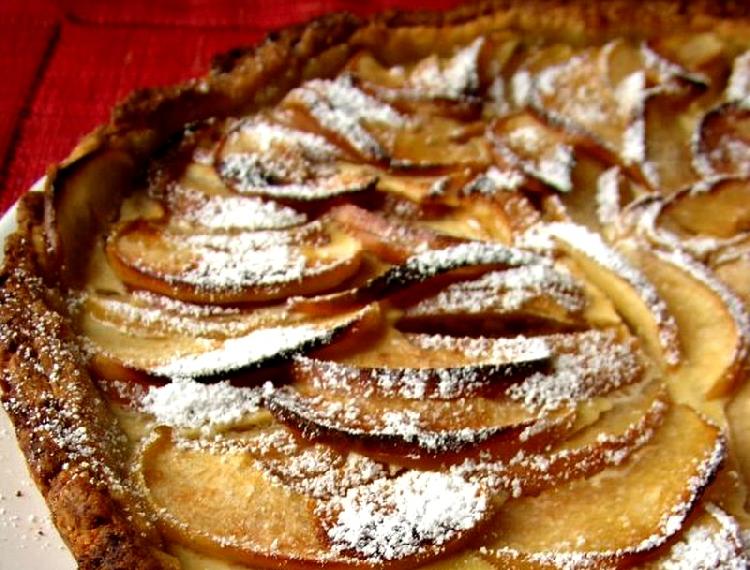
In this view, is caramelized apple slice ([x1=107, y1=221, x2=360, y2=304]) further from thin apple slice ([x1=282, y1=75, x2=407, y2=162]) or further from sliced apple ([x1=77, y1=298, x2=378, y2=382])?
thin apple slice ([x1=282, y1=75, x2=407, y2=162])

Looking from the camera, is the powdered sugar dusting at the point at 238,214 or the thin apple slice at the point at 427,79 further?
the thin apple slice at the point at 427,79

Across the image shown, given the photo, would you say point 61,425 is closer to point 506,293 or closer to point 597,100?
point 506,293

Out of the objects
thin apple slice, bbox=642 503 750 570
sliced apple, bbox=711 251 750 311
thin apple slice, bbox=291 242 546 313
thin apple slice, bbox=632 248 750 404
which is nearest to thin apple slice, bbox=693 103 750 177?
sliced apple, bbox=711 251 750 311

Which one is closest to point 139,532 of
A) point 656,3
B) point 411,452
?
point 411,452

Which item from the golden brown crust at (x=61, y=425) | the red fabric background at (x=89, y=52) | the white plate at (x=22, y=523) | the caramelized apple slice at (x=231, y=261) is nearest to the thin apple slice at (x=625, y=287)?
the caramelized apple slice at (x=231, y=261)

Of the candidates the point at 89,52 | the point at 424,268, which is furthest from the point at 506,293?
the point at 89,52

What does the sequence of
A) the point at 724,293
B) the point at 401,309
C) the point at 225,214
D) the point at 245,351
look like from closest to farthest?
the point at 245,351
the point at 401,309
the point at 724,293
the point at 225,214

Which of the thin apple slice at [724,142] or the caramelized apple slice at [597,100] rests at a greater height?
the caramelized apple slice at [597,100]

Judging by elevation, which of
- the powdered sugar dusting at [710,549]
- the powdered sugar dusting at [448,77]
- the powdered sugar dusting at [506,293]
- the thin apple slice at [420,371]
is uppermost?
the powdered sugar dusting at [448,77]

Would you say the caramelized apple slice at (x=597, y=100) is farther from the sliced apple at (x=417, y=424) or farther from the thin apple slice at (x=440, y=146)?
the sliced apple at (x=417, y=424)
